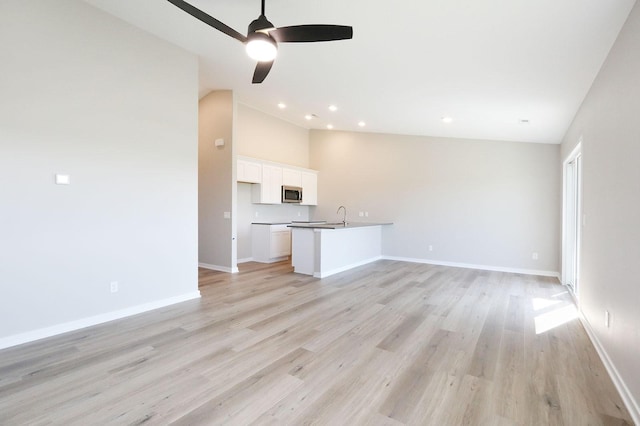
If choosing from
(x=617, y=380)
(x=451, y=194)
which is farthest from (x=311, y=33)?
(x=451, y=194)

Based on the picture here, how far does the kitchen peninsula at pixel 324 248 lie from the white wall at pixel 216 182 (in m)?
1.24

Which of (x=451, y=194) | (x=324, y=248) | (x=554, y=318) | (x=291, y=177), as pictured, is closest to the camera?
(x=554, y=318)

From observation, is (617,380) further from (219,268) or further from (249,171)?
(249,171)

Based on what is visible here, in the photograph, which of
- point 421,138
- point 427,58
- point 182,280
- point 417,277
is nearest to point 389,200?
point 421,138

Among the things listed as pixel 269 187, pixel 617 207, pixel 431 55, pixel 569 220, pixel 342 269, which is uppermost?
pixel 431 55

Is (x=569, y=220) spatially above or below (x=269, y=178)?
below

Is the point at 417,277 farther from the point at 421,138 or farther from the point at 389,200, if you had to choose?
the point at 421,138

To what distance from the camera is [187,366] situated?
245 cm

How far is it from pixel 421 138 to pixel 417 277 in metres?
3.26

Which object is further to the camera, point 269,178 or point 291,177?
point 291,177

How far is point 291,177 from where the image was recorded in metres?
7.61

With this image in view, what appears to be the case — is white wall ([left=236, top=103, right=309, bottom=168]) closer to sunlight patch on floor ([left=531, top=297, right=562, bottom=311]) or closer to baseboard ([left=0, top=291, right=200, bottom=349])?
baseboard ([left=0, top=291, right=200, bottom=349])

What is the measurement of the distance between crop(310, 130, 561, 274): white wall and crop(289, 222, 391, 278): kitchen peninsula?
138cm

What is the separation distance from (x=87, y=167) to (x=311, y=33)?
2.68m
